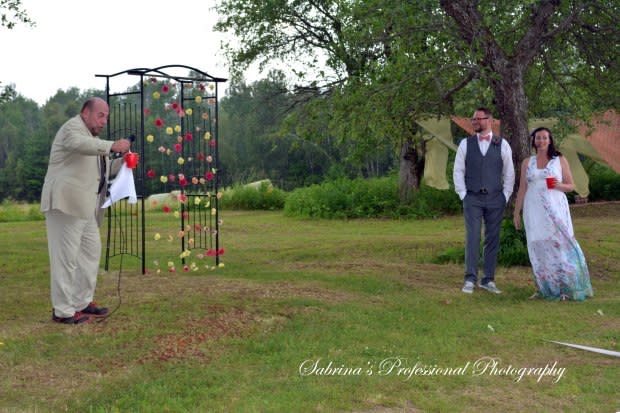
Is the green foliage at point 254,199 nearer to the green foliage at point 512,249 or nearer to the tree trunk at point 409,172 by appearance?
the tree trunk at point 409,172

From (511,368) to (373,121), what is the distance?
590cm

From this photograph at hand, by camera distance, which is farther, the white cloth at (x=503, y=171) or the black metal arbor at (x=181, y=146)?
the black metal arbor at (x=181, y=146)

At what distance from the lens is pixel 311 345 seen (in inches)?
223

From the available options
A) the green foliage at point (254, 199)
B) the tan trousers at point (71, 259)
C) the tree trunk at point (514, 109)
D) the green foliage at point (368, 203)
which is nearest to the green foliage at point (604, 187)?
the green foliage at point (368, 203)

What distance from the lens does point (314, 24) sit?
21.0m

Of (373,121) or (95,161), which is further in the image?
(373,121)

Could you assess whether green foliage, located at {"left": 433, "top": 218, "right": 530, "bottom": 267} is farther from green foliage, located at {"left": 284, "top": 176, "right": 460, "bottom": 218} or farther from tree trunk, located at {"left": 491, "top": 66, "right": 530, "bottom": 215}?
green foliage, located at {"left": 284, "top": 176, "right": 460, "bottom": 218}

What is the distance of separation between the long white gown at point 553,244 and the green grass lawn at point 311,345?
257mm

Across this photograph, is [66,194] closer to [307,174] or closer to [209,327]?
[209,327]

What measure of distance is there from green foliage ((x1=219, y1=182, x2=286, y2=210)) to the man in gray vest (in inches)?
690

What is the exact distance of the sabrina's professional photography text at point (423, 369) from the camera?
4918mm

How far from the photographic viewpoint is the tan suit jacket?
6094mm

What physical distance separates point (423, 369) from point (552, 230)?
10.2ft

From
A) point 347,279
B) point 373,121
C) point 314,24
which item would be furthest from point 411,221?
point 347,279
